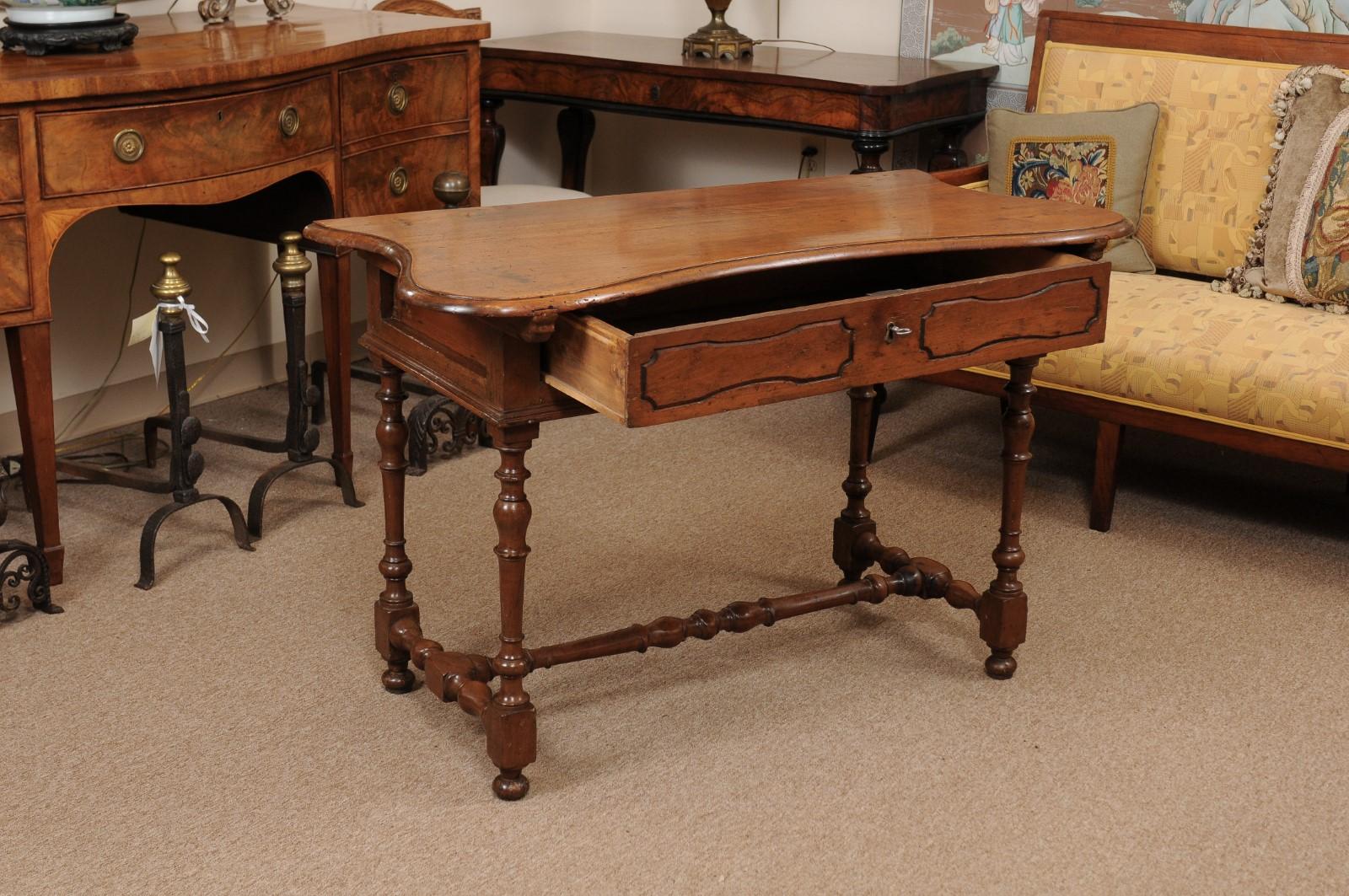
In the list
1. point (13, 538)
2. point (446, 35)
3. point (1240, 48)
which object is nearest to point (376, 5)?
point (446, 35)

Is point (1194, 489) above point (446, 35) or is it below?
below

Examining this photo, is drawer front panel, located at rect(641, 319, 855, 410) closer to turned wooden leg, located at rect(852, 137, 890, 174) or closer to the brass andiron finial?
turned wooden leg, located at rect(852, 137, 890, 174)

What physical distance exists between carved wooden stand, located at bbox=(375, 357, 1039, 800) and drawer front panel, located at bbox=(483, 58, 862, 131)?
1.34 metres

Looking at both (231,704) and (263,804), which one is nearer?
Result: (263,804)

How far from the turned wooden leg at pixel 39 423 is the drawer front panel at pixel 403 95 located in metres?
0.83

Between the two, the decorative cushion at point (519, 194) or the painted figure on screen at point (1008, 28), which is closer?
the decorative cushion at point (519, 194)

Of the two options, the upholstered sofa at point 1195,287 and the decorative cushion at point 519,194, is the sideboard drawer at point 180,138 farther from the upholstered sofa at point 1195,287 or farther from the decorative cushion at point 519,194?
the upholstered sofa at point 1195,287

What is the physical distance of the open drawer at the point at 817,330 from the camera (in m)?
2.04

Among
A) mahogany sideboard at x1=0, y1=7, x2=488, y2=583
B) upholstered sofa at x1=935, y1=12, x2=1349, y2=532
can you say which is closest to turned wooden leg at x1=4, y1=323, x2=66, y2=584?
mahogany sideboard at x1=0, y1=7, x2=488, y2=583

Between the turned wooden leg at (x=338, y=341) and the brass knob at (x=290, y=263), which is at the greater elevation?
the brass knob at (x=290, y=263)

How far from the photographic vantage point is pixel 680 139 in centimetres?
508

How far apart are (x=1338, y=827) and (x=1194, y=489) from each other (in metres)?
1.46

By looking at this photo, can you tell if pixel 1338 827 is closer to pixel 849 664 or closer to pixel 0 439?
pixel 849 664

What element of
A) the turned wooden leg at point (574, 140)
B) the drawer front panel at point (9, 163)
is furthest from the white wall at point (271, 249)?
the drawer front panel at point (9, 163)
